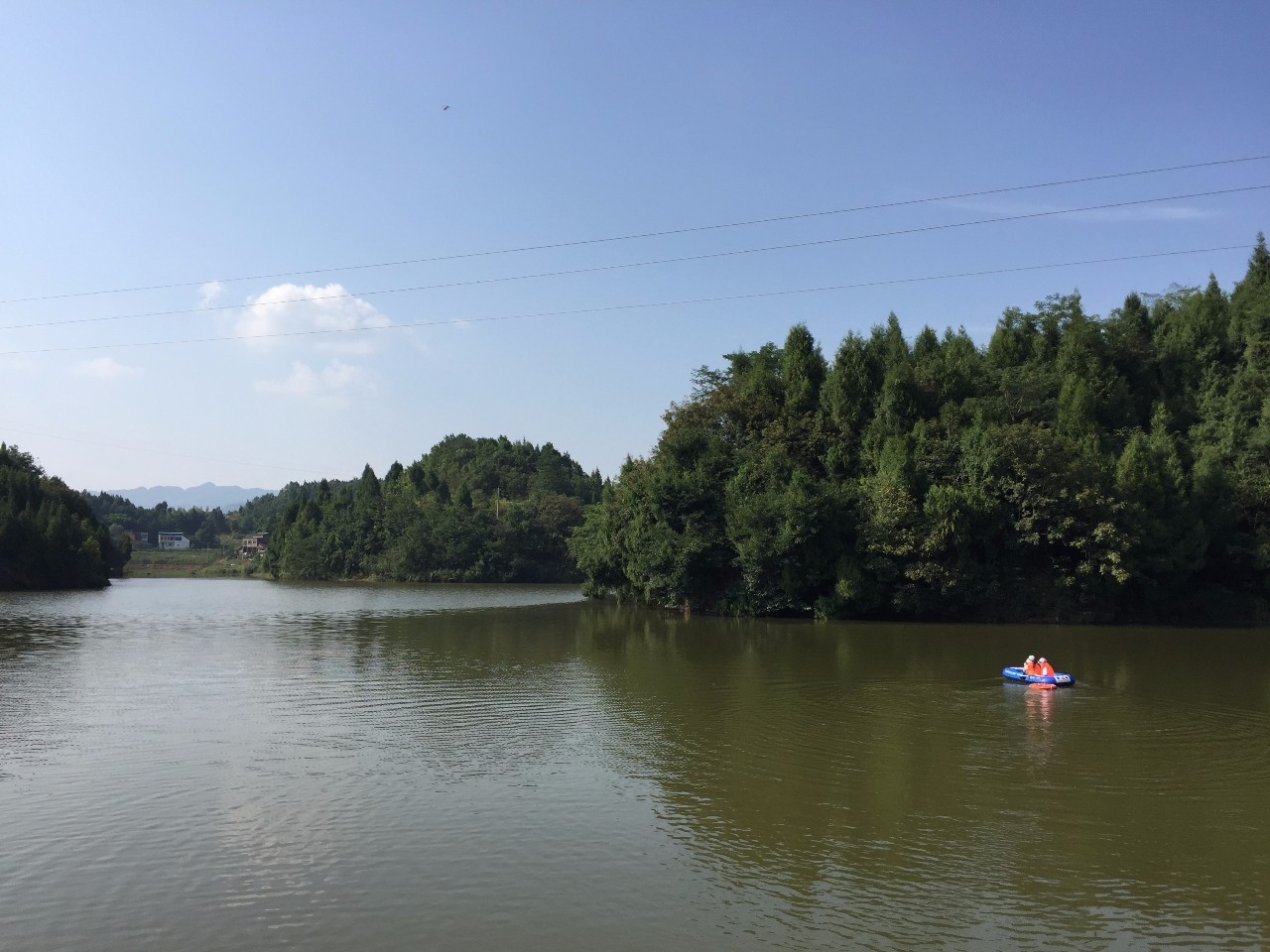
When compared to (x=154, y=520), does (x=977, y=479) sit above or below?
below

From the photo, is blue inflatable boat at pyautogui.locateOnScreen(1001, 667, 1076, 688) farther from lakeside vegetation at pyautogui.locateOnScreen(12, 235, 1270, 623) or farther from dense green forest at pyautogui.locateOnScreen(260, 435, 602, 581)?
dense green forest at pyautogui.locateOnScreen(260, 435, 602, 581)

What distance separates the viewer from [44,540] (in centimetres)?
7362

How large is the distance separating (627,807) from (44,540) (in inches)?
3046

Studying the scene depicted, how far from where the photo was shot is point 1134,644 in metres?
33.7

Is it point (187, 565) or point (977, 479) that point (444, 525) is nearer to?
point (187, 565)

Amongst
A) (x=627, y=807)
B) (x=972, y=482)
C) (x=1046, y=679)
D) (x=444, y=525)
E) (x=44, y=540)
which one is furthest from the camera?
(x=444, y=525)

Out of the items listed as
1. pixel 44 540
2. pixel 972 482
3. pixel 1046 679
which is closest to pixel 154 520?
pixel 44 540

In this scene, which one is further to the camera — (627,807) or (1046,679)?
(1046,679)

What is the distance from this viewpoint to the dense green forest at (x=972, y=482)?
135 ft

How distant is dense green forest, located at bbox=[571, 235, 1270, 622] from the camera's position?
135 ft

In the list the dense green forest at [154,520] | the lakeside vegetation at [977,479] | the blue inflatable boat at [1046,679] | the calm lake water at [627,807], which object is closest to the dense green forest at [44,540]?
the lakeside vegetation at [977,479]

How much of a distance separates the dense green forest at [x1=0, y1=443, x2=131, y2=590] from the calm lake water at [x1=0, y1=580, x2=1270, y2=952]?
56.3 metres

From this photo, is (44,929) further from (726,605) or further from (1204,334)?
(1204,334)

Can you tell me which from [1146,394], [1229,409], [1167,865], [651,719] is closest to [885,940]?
[1167,865]
